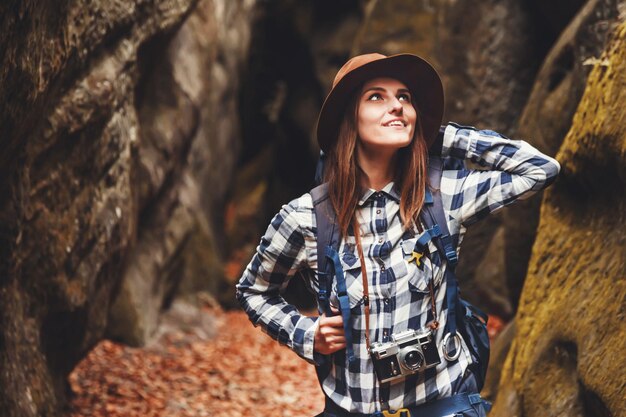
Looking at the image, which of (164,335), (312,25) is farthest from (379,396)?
(312,25)

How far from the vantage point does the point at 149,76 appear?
938cm

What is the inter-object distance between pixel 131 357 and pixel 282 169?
1104 centimetres

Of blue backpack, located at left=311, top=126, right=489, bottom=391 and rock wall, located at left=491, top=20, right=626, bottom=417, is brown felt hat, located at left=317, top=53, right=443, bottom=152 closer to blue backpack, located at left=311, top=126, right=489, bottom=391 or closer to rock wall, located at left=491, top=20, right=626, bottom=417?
blue backpack, located at left=311, top=126, right=489, bottom=391

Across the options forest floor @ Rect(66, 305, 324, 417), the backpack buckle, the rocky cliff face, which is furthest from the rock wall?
forest floor @ Rect(66, 305, 324, 417)

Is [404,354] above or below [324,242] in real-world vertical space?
below

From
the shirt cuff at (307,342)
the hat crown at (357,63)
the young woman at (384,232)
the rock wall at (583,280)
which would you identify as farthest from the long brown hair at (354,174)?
the rock wall at (583,280)

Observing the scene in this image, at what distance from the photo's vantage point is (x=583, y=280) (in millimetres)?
4391

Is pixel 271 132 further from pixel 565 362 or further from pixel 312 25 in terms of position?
pixel 565 362

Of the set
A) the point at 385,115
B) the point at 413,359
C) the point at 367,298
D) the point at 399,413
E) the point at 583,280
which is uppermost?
the point at 385,115

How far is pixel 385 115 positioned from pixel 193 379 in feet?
20.3

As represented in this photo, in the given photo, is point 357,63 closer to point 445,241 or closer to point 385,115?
point 385,115

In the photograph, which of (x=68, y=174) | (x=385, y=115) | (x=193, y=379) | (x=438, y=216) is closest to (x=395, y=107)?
(x=385, y=115)

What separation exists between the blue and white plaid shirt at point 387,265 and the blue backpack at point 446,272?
41 millimetres

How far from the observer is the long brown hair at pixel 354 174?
344cm
